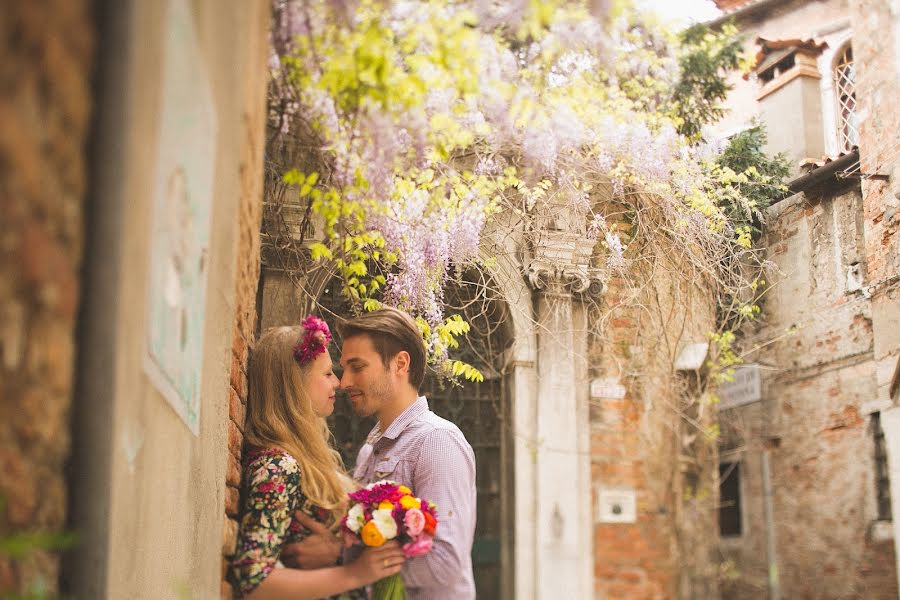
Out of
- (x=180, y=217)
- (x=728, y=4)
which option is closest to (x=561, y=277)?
(x=180, y=217)

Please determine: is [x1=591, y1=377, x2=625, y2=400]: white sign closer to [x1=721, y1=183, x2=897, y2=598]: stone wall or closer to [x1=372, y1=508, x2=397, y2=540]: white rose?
[x1=721, y1=183, x2=897, y2=598]: stone wall

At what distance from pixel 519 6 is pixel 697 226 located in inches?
151

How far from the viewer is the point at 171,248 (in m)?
1.45

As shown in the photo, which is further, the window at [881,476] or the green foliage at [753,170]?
the window at [881,476]

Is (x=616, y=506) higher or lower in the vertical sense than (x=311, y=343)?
lower

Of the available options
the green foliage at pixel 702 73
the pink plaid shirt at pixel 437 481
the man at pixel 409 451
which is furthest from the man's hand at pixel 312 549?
the green foliage at pixel 702 73

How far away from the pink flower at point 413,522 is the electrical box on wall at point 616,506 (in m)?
4.36

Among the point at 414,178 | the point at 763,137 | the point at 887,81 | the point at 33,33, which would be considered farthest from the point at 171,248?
the point at 763,137

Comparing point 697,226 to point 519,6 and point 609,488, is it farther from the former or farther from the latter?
point 519,6

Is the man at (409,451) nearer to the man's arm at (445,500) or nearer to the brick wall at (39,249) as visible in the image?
the man's arm at (445,500)

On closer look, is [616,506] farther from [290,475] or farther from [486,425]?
[290,475]

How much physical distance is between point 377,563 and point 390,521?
14cm

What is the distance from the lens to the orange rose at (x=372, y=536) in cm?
237

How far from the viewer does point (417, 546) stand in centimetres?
245
